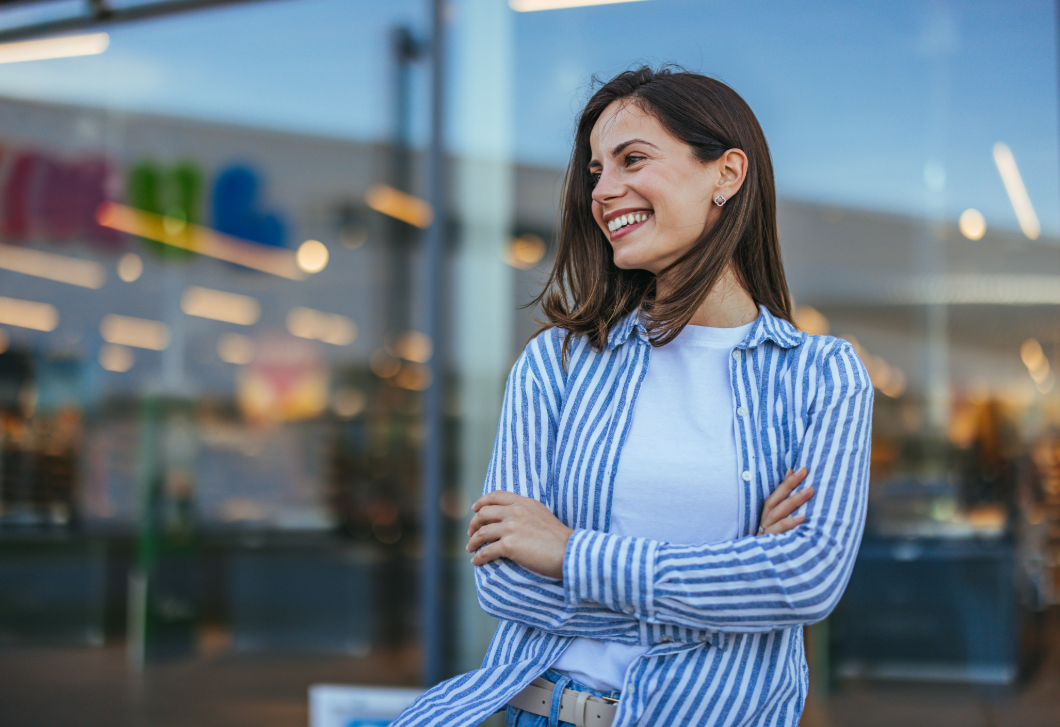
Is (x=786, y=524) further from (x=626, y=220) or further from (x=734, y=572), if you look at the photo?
(x=626, y=220)

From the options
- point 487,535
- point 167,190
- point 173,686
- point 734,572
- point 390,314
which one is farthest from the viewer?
point 390,314

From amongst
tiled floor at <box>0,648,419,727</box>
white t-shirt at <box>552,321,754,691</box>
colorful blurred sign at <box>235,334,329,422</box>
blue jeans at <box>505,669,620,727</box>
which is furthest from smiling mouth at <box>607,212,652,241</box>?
colorful blurred sign at <box>235,334,329,422</box>

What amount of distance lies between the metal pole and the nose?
2522mm

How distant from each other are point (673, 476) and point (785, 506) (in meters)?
0.15

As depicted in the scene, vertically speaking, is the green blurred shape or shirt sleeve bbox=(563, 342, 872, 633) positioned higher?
the green blurred shape

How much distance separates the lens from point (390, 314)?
5.73 meters

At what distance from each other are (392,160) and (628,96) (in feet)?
14.0

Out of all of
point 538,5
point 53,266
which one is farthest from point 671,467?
point 53,266

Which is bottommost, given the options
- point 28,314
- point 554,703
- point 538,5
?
point 554,703

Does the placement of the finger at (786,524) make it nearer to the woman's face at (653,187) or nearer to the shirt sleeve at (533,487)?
the shirt sleeve at (533,487)

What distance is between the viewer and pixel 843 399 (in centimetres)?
117

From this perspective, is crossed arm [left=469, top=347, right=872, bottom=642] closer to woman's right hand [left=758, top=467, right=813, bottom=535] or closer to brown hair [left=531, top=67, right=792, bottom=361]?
woman's right hand [left=758, top=467, right=813, bottom=535]

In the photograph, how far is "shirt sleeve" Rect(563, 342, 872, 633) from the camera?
3.55 feet

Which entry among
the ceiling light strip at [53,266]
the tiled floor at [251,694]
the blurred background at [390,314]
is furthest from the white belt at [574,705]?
the ceiling light strip at [53,266]
